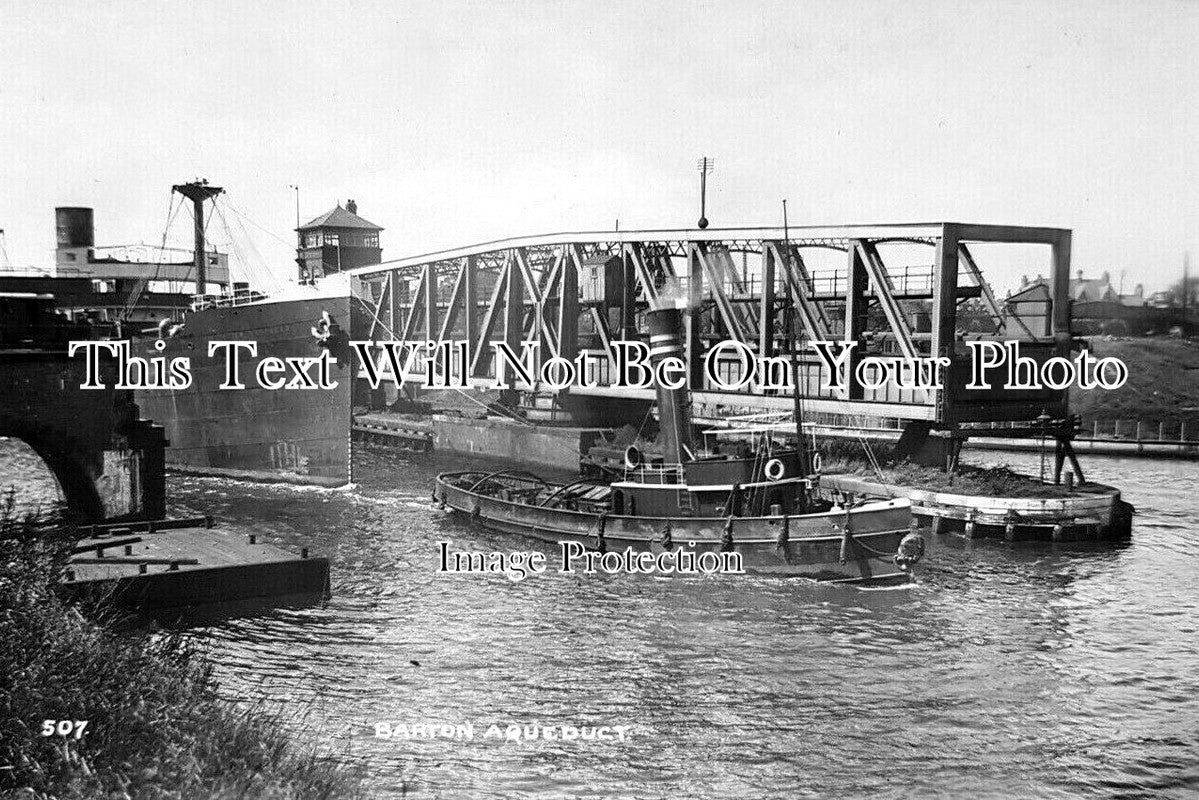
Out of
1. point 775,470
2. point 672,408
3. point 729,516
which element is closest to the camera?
point 729,516

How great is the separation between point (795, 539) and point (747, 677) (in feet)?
28.3

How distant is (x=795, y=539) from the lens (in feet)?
92.1

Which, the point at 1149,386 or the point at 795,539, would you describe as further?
the point at 1149,386

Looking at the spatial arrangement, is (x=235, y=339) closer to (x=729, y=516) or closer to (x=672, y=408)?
(x=672, y=408)

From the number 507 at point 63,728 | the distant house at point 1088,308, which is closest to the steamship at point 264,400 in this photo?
the number 507 at point 63,728

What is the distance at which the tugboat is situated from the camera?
91.1 ft

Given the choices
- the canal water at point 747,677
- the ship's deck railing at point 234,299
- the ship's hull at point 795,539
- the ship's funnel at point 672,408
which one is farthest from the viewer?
the ship's deck railing at point 234,299

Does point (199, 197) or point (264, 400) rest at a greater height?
point (199, 197)

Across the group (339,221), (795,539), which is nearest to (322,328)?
(795,539)

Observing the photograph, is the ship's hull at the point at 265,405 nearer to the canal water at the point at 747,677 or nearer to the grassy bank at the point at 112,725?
the canal water at the point at 747,677

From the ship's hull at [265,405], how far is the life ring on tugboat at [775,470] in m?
18.2

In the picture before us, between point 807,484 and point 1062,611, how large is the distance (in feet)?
25.0

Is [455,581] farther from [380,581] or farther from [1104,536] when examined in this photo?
[1104,536]

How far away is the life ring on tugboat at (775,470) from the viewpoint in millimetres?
29203
